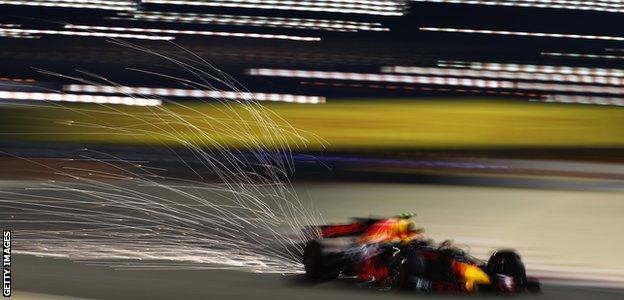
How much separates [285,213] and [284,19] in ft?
44.6

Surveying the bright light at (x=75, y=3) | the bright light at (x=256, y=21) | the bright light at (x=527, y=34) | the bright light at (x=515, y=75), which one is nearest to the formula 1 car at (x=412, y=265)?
the bright light at (x=515, y=75)

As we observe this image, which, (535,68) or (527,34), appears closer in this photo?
(535,68)

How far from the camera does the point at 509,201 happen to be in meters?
7.29

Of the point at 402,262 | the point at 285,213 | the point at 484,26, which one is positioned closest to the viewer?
the point at 402,262

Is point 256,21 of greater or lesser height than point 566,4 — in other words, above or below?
below

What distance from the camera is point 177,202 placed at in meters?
6.96

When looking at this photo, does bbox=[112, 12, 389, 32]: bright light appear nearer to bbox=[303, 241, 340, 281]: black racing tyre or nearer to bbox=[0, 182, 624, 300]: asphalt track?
bbox=[0, 182, 624, 300]: asphalt track

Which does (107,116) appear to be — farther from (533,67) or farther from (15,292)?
(15,292)

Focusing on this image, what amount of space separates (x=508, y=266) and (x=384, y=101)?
7165mm

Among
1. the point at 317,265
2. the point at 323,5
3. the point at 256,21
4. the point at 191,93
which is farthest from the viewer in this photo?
the point at 323,5

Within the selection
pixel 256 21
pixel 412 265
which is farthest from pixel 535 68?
pixel 412 265

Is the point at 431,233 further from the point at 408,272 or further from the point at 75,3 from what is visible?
the point at 75,3

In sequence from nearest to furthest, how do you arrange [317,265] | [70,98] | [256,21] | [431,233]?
[317,265], [431,233], [70,98], [256,21]

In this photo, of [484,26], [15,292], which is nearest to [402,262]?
[15,292]
